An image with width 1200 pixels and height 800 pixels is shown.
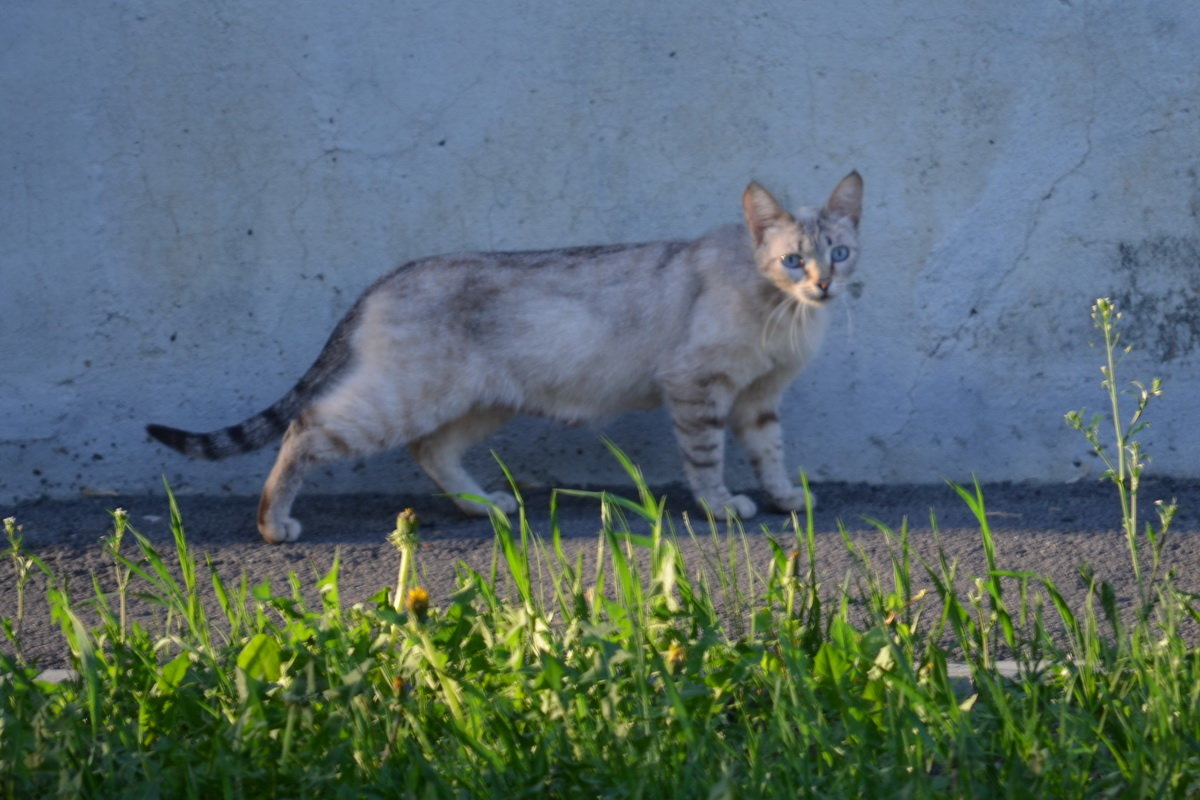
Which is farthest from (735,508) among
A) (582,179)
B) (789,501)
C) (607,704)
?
(607,704)

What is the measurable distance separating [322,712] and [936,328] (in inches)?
123

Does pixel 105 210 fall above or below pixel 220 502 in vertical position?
above

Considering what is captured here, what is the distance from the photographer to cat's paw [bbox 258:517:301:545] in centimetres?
423

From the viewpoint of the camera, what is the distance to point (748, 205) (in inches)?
172

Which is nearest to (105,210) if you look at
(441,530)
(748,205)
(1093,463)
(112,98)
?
(112,98)

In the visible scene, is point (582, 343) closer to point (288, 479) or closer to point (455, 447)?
point (455, 447)

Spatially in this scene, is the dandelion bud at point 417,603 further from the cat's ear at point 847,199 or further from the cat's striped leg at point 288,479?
the cat's ear at point 847,199

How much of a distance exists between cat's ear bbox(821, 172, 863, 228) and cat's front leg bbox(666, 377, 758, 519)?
0.66m

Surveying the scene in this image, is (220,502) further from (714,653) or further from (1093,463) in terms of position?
(1093,463)

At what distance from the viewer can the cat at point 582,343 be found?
14.3ft

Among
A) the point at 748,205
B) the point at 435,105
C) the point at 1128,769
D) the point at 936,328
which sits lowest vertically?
the point at 1128,769

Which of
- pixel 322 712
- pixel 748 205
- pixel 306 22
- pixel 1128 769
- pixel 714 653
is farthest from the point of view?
pixel 306 22

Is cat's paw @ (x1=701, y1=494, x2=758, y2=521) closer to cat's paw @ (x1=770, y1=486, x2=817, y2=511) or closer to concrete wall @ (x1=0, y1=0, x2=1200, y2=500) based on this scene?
cat's paw @ (x1=770, y1=486, x2=817, y2=511)

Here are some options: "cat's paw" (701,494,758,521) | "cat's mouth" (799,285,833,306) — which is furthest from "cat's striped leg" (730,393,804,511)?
"cat's mouth" (799,285,833,306)
